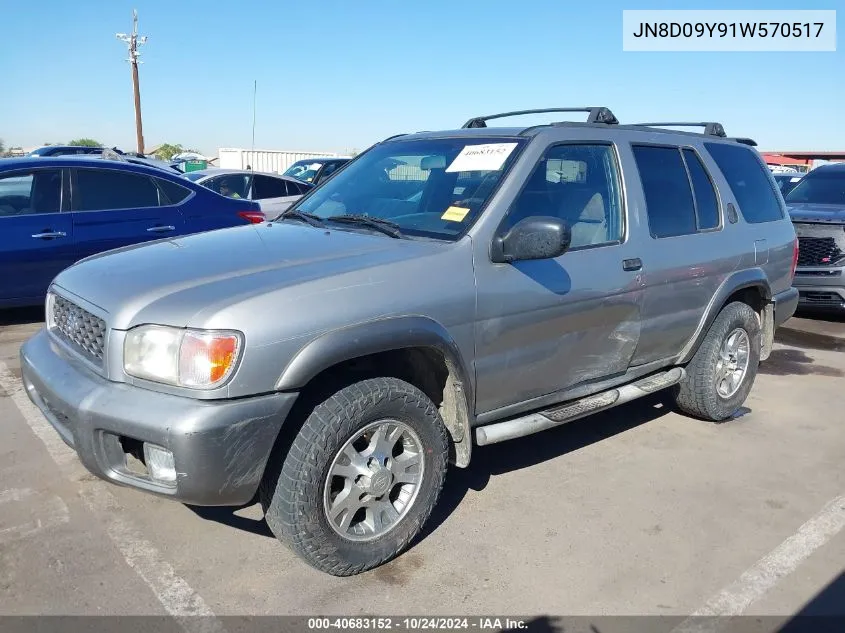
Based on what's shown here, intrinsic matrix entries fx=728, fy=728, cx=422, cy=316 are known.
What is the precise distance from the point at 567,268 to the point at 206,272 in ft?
5.58

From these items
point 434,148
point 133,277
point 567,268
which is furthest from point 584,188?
Answer: point 133,277

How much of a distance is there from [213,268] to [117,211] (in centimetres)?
447

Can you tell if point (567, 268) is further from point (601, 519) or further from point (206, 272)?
point (206, 272)

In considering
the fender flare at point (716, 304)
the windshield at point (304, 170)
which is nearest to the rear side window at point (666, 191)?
the fender flare at point (716, 304)

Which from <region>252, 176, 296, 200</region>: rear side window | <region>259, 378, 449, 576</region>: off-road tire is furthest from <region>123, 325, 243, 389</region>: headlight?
<region>252, 176, 296, 200</region>: rear side window

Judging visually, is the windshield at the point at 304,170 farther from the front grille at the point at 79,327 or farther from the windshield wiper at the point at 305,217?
the front grille at the point at 79,327

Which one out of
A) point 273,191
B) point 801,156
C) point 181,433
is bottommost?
point 181,433

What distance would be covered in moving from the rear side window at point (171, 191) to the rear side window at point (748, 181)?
16.4 ft

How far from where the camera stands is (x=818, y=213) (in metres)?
8.64

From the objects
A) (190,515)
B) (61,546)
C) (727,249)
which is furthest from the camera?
(727,249)

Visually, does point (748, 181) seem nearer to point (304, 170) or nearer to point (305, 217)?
point (305, 217)

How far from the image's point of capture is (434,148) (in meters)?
4.02

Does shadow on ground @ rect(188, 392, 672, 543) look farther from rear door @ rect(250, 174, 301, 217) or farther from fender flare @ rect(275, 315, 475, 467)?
rear door @ rect(250, 174, 301, 217)

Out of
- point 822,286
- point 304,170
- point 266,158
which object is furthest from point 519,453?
point 266,158
